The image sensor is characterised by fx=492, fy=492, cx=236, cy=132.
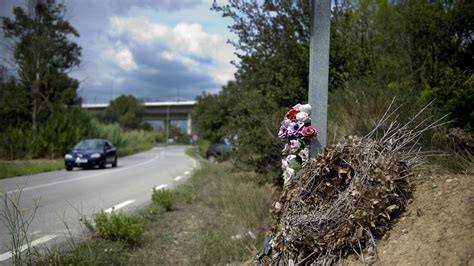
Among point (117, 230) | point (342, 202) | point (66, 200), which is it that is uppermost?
point (342, 202)

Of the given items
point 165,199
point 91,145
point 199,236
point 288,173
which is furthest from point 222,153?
point 91,145

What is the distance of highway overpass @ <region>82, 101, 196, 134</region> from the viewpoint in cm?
9325

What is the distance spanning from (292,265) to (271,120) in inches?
180

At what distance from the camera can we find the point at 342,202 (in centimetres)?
390

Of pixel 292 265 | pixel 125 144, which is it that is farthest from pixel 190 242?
pixel 125 144

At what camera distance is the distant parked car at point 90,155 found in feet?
75.8

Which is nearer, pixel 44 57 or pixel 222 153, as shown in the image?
pixel 222 153

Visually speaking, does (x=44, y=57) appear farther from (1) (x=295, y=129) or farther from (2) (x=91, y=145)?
(1) (x=295, y=129)

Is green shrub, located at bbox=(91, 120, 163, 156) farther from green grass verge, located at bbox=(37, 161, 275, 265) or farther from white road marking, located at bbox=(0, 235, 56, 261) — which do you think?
white road marking, located at bbox=(0, 235, 56, 261)

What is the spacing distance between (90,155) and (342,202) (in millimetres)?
21454

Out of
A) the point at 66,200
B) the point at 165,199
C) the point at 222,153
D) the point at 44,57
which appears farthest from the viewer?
the point at 44,57

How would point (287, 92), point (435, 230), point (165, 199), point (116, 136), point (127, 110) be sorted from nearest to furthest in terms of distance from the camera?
point (435, 230) < point (287, 92) < point (165, 199) < point (116, 136) < point (127, 110)

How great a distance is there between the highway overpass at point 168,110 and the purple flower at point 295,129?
3411 inches

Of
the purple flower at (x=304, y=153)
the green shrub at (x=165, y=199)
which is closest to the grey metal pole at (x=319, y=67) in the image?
the purple flower at (x=304, y=153)
